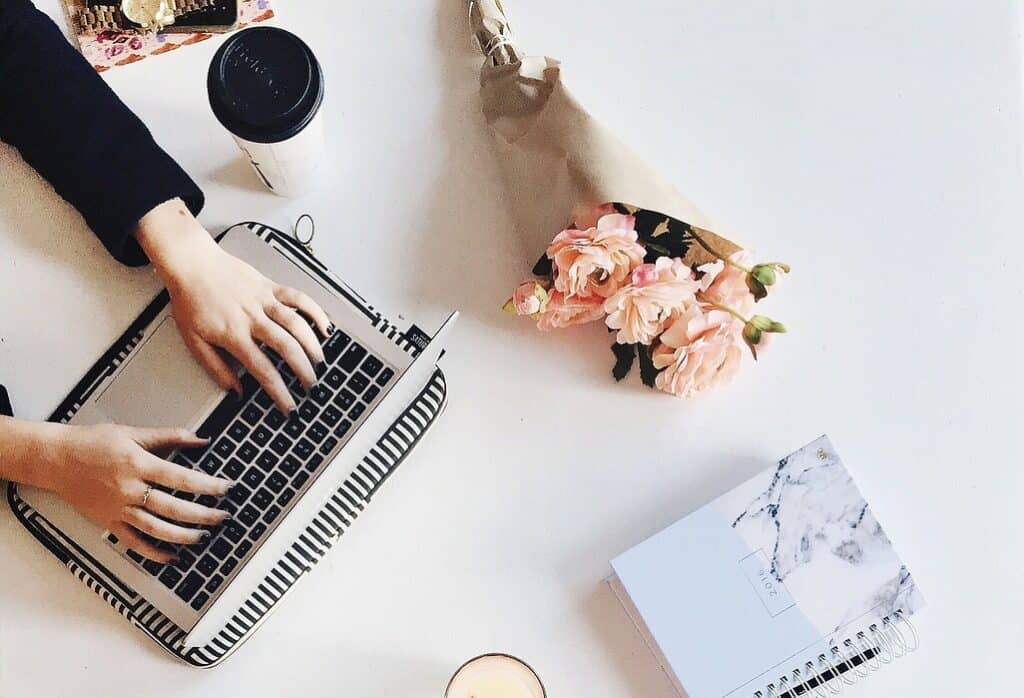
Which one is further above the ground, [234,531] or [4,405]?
[4,405]

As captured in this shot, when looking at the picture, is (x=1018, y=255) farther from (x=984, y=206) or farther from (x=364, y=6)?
(x=364, y=6)

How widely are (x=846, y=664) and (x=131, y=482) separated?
562mm

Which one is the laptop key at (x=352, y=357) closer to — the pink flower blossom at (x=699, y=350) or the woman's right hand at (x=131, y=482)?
the woman's right hand at (x=131, y=482)

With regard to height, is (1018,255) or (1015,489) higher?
(1018,255)

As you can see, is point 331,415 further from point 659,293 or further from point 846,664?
point 846,664

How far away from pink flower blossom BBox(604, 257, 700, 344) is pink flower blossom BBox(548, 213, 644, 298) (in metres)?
0.01

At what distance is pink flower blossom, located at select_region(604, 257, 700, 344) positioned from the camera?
0.70 meters

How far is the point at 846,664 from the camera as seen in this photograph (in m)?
0.71

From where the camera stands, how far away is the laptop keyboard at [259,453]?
0.69 meters

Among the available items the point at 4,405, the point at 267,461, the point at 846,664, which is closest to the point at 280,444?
the point at 267,461

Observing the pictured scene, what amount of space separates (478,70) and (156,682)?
57cm

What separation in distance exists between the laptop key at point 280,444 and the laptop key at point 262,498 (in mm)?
30

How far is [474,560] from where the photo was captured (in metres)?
0.74

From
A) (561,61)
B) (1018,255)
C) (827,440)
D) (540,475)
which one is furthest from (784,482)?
(561,61)
